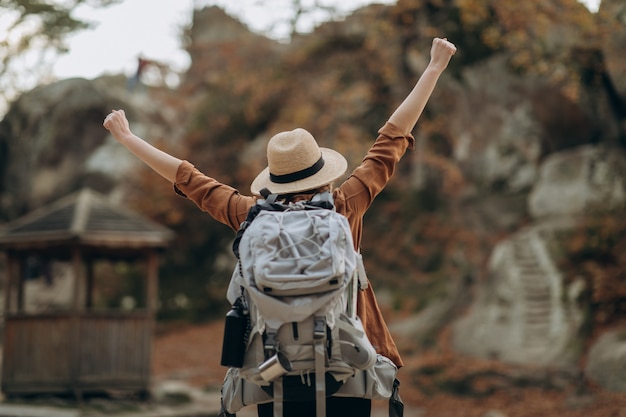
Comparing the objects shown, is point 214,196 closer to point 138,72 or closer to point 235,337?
point 235,337

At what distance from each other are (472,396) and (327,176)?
10114 mm

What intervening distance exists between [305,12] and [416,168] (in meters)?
6.60

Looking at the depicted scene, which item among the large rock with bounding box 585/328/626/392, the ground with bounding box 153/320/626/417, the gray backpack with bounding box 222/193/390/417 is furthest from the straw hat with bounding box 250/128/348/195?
the large rock with bounding box 585/328/626/392

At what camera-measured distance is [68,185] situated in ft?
73.0

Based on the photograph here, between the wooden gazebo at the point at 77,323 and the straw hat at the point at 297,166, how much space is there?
9.11 m

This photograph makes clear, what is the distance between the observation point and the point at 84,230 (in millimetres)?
11719

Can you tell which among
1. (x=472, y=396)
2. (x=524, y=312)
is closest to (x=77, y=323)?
(x=472, y=396)

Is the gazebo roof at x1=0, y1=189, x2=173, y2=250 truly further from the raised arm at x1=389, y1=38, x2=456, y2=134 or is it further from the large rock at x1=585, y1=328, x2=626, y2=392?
the raised arm at x1=389, y1=38, x2=456, y2=134

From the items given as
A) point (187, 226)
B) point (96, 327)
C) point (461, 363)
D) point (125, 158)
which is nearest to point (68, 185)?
point (125, 158)

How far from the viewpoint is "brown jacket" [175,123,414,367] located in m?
3.02

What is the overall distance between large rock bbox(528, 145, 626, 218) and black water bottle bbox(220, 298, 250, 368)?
12.3 meters

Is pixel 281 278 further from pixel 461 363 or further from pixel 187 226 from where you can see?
pixel 187 226

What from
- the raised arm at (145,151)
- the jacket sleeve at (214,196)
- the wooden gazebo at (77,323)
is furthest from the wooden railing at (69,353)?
the jacket sleeve at (214,196)

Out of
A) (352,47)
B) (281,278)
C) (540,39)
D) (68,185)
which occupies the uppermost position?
(352,47)
